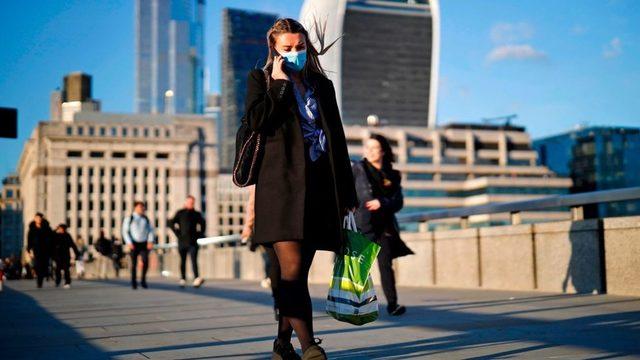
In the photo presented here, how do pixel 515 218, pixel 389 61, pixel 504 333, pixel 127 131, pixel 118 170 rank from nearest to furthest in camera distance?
Answer: 1. pixel 504 333
2. pixel 515 218
3. pixel 118 170
4. pixel 127 131
5. pixel 389 61

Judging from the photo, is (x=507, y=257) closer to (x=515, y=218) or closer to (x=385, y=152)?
(x=515, y=218)

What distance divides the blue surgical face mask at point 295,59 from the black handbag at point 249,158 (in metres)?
0.39

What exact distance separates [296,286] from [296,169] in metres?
0.60

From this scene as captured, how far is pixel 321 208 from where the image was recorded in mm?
4590

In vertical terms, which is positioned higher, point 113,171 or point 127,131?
point 127,131

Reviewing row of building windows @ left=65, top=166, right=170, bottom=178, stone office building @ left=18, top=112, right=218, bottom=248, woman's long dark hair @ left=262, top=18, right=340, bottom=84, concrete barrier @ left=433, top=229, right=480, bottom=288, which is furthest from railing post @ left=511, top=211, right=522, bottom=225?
row of building windows @ left=65, top=166, right=170, bottom=178

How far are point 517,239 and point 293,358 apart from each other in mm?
A: 8171

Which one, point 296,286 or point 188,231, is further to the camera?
point 188,231

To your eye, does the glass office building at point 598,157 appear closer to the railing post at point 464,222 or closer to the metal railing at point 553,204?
the railing post at point 464,222

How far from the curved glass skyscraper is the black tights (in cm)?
17470

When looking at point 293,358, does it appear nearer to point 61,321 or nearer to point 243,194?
point 61,321

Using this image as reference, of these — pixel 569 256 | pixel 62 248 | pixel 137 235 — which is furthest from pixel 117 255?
pixel 569 256

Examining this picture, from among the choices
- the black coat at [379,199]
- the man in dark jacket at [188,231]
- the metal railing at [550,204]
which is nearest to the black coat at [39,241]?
the man in dark jacket at [188,231]

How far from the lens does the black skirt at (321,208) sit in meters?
4.51
